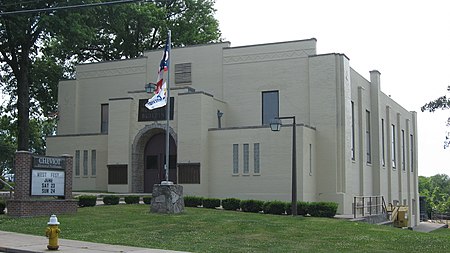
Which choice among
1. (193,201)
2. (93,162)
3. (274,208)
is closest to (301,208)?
(274,208)

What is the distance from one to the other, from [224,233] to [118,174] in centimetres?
2022

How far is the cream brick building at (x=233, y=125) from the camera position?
36656mm

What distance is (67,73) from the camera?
54.7 metres

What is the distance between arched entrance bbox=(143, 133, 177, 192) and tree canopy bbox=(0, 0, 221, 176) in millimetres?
8037

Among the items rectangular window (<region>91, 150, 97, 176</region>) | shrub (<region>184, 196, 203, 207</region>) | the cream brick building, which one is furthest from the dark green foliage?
rectangular window (<region>91, 150, 97, 176</region>)

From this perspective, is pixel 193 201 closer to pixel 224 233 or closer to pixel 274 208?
pixel 274 208

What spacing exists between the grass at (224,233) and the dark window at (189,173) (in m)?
10.7

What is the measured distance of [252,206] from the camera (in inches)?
1194

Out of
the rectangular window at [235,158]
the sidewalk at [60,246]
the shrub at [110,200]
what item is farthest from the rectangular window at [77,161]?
the sidewalk at [60,246]

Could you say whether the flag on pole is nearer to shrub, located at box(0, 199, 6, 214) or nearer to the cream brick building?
shrub, located at box(0, 199, 6, 214)

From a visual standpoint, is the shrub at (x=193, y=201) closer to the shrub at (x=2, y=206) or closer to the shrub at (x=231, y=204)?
the shrub at (x=231, y=204)

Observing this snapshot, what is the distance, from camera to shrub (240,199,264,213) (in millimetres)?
30219

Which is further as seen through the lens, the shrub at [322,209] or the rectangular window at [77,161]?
the rectangular window at [77,161]

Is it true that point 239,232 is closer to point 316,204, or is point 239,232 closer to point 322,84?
point 316,204
